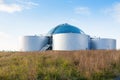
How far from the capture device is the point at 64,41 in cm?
6956

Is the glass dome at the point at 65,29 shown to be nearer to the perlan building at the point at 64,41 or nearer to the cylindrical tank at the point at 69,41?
the perlan building at the point at 64,41

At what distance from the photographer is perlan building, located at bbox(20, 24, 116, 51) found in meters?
69.6

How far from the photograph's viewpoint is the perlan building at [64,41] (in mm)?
69619

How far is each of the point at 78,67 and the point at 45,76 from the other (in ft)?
5.61

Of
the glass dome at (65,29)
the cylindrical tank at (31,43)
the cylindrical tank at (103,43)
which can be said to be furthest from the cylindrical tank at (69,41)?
the cylindrical tank at (103,43)

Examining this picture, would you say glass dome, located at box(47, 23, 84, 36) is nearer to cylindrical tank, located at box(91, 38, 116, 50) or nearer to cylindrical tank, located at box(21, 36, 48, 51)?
cylindrical tank, located at box(91, 38, 116, 50)

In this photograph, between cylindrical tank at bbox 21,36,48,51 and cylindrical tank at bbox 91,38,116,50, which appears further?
cylindrical tank at bbox 91,38,116,50

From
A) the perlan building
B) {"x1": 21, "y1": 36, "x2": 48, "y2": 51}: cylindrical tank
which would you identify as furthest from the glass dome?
{"x1": 21, "y1": 36, "x2": 48, "y2": 51}: cylindrical tank

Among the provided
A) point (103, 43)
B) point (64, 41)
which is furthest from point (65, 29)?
point (103, 43)

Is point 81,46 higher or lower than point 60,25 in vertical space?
lower

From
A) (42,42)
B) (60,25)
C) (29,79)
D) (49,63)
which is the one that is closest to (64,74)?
(29,79)

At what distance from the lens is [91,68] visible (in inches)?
457

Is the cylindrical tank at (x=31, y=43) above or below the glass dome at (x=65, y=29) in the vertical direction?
below

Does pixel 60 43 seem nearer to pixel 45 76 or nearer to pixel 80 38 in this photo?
pixel 80 38
